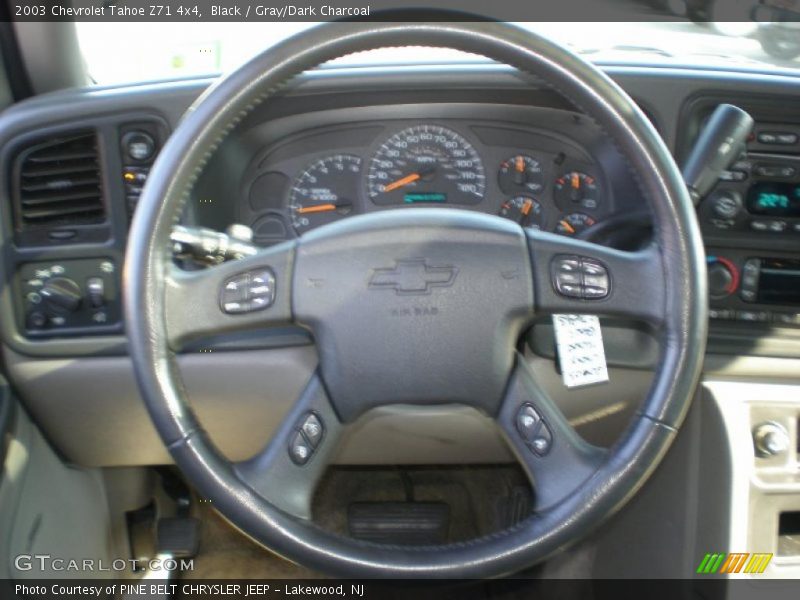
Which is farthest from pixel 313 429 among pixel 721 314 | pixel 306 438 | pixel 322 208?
pixel 721 314

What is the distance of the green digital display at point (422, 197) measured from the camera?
6.43 ft

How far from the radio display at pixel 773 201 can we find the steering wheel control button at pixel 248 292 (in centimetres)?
103

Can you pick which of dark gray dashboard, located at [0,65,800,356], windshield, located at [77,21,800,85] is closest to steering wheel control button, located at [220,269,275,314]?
dark gray dashboard, located at [0,65,800,356]

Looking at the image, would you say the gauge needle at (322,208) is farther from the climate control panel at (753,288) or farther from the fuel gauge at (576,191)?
the climate control panel at (753,288)

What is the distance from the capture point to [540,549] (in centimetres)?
127

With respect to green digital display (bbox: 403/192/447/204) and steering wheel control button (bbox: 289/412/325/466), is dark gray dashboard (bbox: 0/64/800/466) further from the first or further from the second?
steering wheel control button (bbox: 289/412/325/466)

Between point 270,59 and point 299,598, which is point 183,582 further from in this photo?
point 270,59

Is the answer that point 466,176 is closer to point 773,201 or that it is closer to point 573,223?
point 573,223

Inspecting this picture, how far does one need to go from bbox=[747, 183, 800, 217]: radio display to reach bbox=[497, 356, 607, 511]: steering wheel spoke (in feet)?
2.46

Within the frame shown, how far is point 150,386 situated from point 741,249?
1.20 m

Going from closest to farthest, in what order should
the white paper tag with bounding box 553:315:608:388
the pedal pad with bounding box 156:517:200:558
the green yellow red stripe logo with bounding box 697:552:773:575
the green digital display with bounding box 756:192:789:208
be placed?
the white paper tag with bounding box 553:315:608:388 → the green yellow red stripe logo with bounding box 697:552:773:575 → the green digital display with bounding box 756:192:789:208 → the pedal pad with bounding box 156:517:200:558

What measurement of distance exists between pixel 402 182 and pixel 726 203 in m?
0.65

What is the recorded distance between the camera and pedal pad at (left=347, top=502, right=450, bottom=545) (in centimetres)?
231

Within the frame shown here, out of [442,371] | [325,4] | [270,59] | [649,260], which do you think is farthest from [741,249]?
[270,59]
